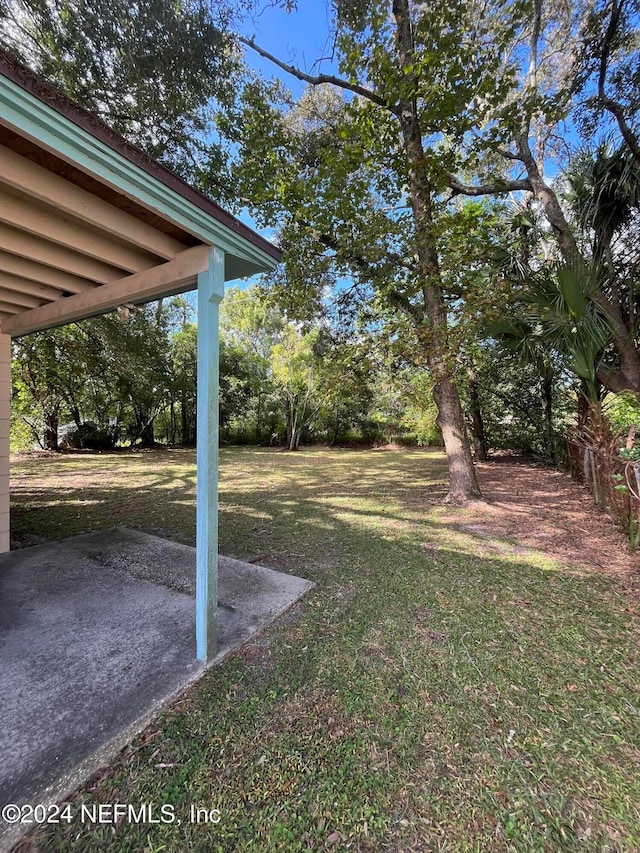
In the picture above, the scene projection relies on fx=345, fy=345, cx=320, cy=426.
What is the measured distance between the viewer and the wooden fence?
311 centimetres

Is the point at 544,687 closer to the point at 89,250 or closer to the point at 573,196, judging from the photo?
the point at 89,250

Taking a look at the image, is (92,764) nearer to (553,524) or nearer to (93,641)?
(93,641)

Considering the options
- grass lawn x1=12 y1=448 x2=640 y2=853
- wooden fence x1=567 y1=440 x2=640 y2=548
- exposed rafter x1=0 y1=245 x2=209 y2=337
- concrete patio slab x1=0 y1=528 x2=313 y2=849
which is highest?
exposed rafter x1=0 y1=245 x2=209 y2=337

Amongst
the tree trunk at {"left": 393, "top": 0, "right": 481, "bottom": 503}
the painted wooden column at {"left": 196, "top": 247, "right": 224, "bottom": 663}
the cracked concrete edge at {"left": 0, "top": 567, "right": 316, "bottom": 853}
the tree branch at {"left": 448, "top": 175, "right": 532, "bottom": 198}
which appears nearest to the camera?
the cracked concrete edge at {"left": 0, "top": 567, "right": 316, "bottom": 853}

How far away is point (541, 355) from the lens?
5121 mm

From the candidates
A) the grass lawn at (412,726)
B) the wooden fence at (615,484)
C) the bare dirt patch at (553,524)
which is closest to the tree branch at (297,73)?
the wooden fence at (615,484)

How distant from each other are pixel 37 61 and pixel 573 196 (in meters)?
6.82

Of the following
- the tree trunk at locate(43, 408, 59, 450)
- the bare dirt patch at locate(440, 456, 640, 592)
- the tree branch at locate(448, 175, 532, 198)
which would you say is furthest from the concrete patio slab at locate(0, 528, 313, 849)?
the tree trunk at locate(43, 408, 59, 450)

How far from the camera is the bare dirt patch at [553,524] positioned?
308 centimetres

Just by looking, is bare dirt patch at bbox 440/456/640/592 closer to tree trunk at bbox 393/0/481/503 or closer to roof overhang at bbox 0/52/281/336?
tree trunk at bbox 393/0/481/503

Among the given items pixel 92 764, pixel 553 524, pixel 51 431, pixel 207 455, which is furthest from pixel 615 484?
pixel 51 431

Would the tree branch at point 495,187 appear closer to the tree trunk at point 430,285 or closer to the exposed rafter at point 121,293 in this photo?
the tree trunk at point 430,285

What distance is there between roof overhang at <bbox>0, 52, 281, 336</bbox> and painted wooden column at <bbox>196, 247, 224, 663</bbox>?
6.1 inches

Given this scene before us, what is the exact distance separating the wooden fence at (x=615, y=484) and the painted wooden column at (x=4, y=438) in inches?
216
